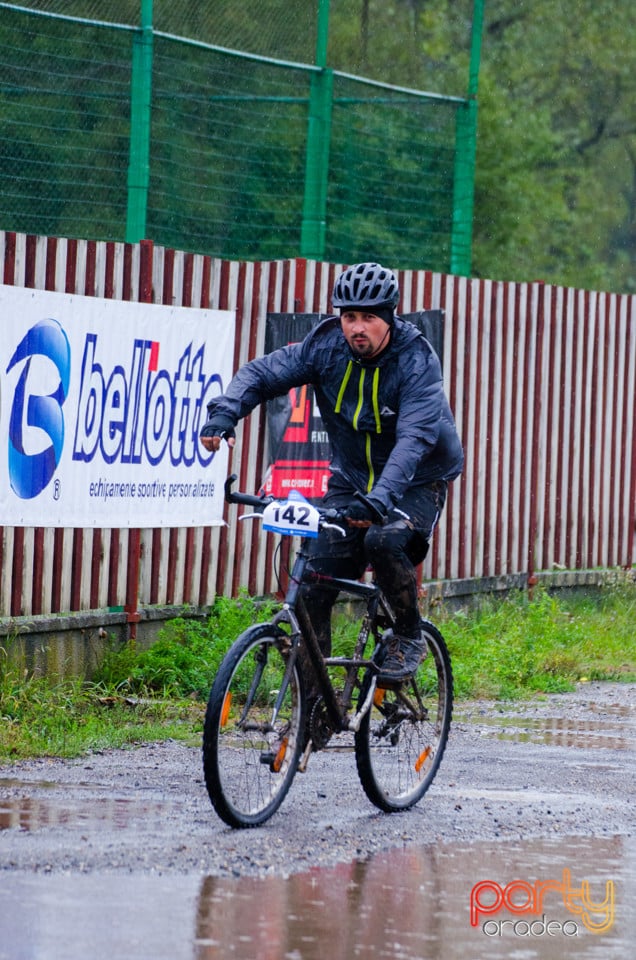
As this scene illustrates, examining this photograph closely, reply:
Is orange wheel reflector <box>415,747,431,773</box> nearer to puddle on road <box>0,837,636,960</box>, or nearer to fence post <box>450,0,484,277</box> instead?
puddle on road <box>0,837,636,960</box>

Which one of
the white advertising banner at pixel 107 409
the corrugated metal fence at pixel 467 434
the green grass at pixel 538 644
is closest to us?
the white advertising banner at pixel 107 409

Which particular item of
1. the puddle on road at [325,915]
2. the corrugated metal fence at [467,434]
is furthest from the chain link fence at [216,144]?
the puddle on road at [325,915]

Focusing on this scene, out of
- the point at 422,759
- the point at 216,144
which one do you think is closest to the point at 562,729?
the point at 422,759

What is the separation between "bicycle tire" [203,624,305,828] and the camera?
6.03 metres

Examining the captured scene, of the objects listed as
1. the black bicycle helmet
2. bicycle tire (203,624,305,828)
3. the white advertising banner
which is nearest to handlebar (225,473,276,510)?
bicycle tire (203,624,305,828)

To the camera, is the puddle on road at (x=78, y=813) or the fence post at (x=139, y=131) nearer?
the puddle on road at (x=78, y=813)

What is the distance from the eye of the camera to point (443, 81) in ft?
91.8

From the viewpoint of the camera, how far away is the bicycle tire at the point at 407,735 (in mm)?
6785

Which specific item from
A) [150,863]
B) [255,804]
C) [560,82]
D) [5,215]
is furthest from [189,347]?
[560,82]

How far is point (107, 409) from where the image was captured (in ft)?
30.2

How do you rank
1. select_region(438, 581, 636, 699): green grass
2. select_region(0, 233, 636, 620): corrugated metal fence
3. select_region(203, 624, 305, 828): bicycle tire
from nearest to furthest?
select_region(203, 624, 305, 828): bicycle tire < select_region(0, 233, 636, 620): corrugated metal fence < select_region(438, 581, 636, 699): green grass

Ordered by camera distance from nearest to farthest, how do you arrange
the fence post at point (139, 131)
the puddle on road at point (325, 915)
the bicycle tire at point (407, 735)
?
the puddle on road at point (325, 915) < the bicycle tire at point (407, 735) < the fence post at point (139, 131)

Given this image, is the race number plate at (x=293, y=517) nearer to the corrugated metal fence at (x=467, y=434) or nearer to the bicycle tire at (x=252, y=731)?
the bicycle tire at (x=252, y=731)

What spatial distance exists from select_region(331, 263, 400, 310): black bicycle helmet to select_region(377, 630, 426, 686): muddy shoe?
4.39 ft
